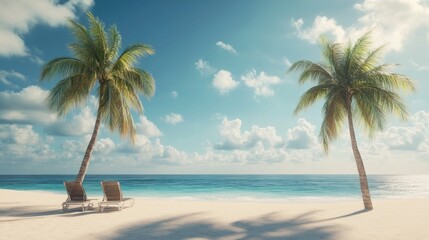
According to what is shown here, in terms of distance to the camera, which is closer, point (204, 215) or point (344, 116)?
point (204, 215)

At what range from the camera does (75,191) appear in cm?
998

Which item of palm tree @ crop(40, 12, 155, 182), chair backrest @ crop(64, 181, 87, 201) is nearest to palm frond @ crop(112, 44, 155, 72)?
palm tree @ crop(40, 12, 155, 182)

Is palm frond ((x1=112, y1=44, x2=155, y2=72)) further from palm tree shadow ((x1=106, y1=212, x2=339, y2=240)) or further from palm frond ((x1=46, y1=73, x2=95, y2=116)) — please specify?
palm tree shadow ((x1=106, y1=212, x2=339, y2=240))

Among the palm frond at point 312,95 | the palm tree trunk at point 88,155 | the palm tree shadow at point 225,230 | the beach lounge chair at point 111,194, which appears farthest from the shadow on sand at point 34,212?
the palm frond at point 312,95

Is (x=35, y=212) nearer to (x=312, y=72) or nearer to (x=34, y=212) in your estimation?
(x=34, y=212)

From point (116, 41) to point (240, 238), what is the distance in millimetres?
10761

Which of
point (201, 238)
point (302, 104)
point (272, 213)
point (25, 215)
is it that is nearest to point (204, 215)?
point (272, 213)

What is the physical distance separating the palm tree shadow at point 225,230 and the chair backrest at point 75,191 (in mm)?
3283

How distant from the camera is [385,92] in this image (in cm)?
1147

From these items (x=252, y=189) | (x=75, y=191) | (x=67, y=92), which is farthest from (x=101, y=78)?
(x=252, y=189)

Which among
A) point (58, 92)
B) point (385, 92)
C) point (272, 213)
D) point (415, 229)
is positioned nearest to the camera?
point (415, 229)

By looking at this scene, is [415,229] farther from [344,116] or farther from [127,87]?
[127,87]

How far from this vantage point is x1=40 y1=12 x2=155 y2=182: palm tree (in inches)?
495

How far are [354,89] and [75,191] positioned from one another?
10892 mm
